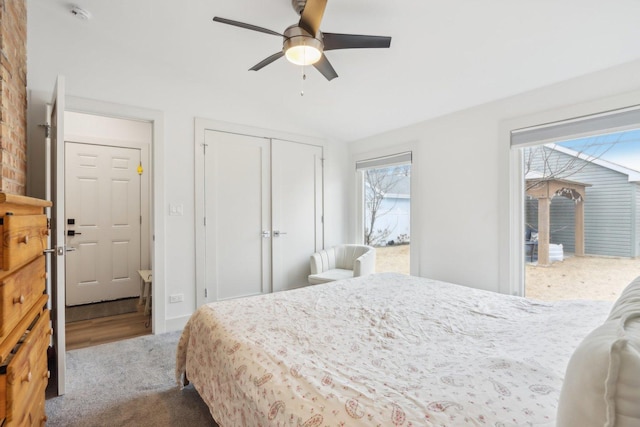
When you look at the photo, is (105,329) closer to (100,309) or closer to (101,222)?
(100,309)

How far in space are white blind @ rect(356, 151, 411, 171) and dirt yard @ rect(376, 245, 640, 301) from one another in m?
1.70

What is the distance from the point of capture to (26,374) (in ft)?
3.54

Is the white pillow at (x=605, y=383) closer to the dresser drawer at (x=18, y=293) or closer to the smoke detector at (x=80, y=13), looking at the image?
the dresser drawer at (x=18, y=293)

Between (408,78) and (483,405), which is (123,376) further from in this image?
(408,78)

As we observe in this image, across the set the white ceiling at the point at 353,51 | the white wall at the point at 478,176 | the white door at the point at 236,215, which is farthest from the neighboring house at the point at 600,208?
the white door at the point at 236,215

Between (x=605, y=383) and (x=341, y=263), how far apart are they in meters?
3.62

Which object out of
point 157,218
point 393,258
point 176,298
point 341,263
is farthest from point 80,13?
point 393,258

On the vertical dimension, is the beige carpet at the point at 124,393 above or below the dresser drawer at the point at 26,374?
below

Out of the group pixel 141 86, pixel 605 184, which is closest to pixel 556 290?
pixel 605 184

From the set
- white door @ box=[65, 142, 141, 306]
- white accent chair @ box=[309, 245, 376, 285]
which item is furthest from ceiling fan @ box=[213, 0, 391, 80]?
white door @ box=[65, 142, 141, 306]

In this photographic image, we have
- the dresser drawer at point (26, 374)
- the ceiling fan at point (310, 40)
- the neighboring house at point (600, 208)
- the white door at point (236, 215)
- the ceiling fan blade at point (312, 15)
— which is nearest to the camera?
the dresser drawer at point (26, 374)

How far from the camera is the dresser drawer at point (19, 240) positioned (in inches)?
38.6

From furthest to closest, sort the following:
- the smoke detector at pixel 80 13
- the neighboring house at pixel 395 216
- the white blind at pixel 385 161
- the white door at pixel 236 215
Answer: the neighboring house at pixel 395 216, the white blind at pixel 385 161, the white door at pixel 236 215, the smoke detector at pixel 80 13

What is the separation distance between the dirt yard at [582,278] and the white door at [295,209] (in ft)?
8.15
